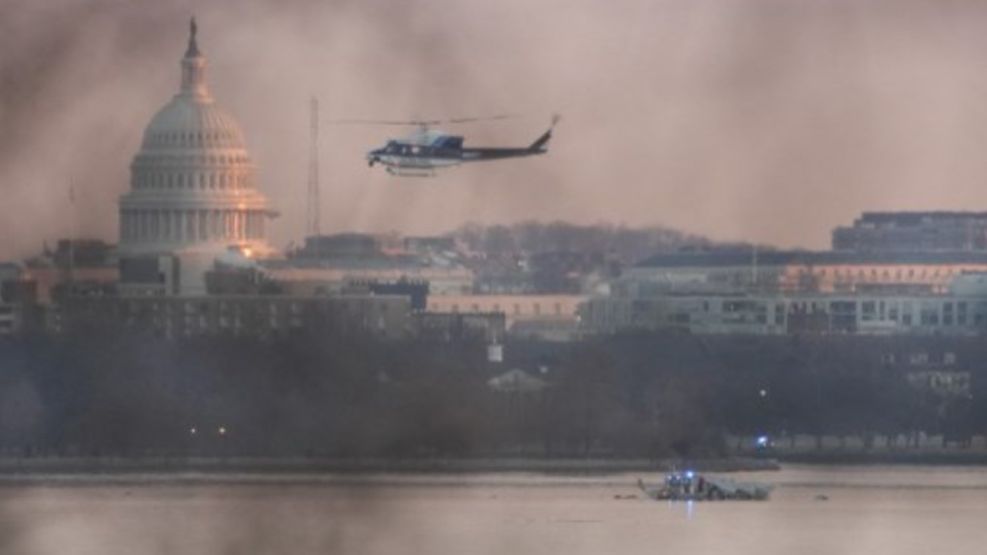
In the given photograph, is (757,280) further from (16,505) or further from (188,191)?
(16,505)

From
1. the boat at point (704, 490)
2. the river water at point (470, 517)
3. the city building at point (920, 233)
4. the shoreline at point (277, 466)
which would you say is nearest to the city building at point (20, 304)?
the shoreline at point (277, 466)

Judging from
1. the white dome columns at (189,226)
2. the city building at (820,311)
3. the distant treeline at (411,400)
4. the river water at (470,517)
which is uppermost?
the white dome columns at (189,226)

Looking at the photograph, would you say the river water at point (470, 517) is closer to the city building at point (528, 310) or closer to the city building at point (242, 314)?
the city building at point (242, 314)

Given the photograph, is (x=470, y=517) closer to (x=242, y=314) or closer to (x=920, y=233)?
(x=242, y=314)

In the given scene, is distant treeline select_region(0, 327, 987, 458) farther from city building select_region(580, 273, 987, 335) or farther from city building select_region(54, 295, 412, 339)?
city building select_region(580, 273, 987, 335)

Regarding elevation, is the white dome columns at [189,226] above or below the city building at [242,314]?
above

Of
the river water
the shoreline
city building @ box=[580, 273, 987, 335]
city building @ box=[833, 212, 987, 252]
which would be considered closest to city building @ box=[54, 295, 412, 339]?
the shoreline
